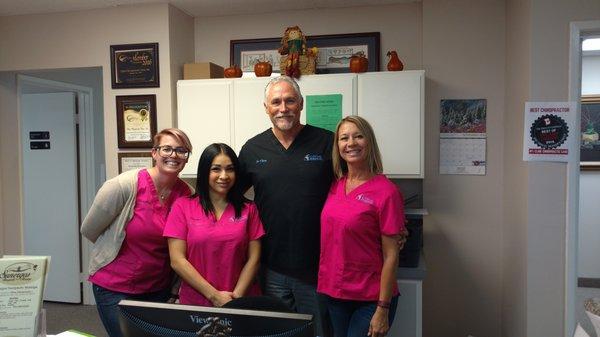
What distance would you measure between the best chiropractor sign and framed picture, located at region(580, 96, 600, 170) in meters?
2.72

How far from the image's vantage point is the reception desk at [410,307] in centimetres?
239

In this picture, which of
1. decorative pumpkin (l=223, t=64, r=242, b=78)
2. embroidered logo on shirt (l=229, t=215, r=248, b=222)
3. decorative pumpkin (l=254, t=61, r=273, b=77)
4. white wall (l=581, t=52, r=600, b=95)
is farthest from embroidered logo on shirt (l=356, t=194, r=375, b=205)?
white wall (l=581, t=52, r=600, b=95)

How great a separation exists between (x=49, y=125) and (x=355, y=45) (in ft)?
Answer: 9.86

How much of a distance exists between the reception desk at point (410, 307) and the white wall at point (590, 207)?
9.69 ft

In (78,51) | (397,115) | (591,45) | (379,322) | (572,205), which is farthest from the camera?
(591,45)

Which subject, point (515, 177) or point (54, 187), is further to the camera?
point (54, 187)

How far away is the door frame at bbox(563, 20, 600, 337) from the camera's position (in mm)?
2057

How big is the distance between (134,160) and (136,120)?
27cm

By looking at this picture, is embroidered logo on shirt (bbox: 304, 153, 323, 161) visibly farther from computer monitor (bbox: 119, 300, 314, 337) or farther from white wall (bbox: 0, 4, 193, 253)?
white wall (bbox: 0, 4, 193, 253)

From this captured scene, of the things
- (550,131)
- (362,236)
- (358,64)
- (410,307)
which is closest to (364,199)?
(362,236)

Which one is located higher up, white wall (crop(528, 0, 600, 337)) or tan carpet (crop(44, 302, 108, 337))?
white wall (crop(528, 0, 600, 337))

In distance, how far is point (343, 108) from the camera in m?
2.70

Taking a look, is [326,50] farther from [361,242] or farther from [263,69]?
[361,242]

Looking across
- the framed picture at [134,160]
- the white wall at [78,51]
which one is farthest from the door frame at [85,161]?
the framed picture at [134,160]
